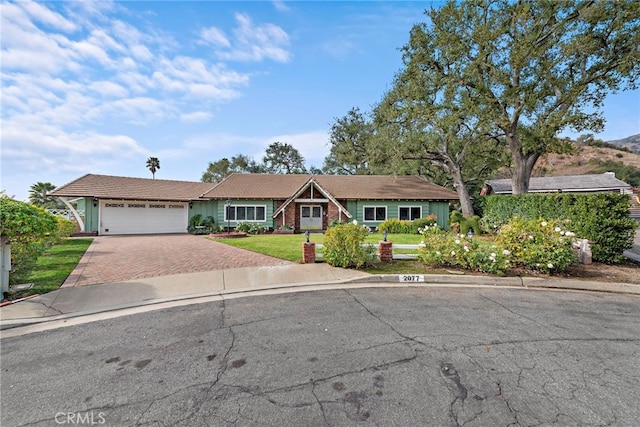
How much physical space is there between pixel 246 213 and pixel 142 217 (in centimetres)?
795

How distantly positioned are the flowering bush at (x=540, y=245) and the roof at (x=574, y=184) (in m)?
31.3

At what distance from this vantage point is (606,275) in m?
7.99

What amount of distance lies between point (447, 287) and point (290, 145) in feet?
154

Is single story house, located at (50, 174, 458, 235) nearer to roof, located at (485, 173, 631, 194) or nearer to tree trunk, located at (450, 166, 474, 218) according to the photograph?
tree trunk, located at (450, 166, 474, 218)

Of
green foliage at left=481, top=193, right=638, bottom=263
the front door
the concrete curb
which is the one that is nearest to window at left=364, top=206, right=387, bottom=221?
the front door

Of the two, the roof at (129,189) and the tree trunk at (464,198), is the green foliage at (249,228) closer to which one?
the roof at (129,189)

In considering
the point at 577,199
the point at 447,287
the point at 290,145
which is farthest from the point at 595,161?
the point at 447,287

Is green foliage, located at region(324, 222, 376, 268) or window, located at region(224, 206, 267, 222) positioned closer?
green foliage, located at region(324, 222, 376, 268)

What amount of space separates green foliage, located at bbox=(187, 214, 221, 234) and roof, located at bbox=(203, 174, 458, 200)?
6.87ft

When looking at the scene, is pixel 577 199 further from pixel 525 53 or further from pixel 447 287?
pixel 525 53

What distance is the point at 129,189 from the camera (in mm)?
21984

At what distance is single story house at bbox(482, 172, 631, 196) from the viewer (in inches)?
1261

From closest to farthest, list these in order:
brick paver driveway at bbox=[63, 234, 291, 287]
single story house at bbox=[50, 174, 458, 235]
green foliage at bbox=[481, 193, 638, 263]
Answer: brick paver driveway at bbox=[63, 234, 291, 287] < green foliage at bbox=[481, 193, 638, 263] < single story house at bbox=[50, 174, 458, 235]

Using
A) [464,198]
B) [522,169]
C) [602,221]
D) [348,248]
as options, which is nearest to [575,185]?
[464,198]
